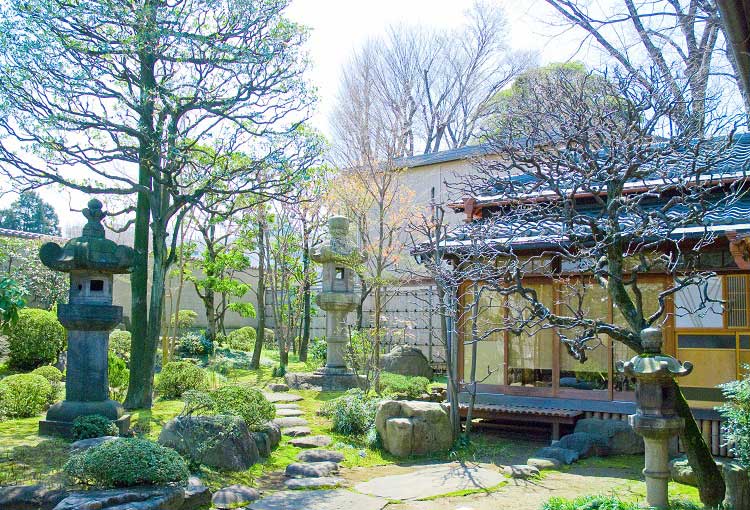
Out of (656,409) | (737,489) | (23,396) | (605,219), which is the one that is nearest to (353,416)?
(605,219)

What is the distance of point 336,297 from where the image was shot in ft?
51.8

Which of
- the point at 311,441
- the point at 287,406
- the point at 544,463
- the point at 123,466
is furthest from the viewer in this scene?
the point at 287,406

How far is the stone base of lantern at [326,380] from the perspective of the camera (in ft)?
49.2

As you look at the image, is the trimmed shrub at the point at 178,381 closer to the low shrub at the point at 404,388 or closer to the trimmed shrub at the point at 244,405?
the trimmed shrub at the point at 244,405

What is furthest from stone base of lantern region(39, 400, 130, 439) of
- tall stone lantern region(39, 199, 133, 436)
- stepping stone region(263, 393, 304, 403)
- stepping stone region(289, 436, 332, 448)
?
stepping stone region(263, 393, 304, 403)

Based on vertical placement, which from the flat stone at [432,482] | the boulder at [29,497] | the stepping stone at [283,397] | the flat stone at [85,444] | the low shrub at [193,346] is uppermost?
the low shrub at [193,346]

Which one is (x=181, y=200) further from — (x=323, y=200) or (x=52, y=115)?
(x=323, y=200)

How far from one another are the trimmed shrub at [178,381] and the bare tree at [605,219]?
211 inches

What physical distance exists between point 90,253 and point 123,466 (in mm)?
3759

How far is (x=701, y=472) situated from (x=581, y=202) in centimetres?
625

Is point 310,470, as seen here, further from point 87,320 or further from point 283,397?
point 283,397

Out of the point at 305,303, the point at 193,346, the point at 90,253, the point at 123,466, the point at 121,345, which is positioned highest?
the point at 90,253

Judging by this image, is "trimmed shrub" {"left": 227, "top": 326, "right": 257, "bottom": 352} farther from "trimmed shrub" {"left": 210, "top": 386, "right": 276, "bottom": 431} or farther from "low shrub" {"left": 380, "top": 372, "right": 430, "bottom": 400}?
"trimmed shrub" {"left": 210, "top": 386, "right": 276, "bottom": 431}

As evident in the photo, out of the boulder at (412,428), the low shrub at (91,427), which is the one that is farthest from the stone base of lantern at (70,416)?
the boulder at (412,428)
